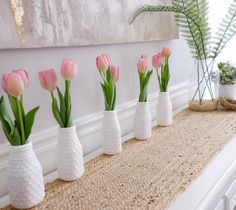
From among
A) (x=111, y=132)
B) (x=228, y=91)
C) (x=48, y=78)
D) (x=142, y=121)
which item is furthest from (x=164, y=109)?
(x=48, y=78)

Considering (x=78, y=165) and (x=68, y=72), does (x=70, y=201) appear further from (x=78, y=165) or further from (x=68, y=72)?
(x=68, y=72)

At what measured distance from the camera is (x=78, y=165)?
0.82m

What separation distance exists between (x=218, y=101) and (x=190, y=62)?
0.33 metres

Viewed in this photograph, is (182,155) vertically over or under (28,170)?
under

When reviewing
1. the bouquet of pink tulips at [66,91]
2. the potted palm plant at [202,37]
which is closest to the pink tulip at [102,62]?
the bouquet of pink tulips at [66,91]

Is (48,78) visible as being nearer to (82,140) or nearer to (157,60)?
(82,140)

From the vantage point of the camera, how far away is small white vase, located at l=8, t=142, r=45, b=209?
2.20ft

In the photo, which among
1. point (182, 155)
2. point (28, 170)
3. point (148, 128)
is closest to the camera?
point (28, 170)

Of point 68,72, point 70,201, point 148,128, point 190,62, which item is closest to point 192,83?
point 190,62

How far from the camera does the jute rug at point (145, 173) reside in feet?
2.34

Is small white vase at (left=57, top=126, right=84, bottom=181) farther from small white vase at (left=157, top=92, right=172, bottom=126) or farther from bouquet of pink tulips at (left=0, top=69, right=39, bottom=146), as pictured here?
small white vase at (left=157, top=92, right=172, bottom=126)

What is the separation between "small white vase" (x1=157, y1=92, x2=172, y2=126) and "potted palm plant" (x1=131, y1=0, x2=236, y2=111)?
32 cm

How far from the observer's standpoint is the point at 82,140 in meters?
1.02

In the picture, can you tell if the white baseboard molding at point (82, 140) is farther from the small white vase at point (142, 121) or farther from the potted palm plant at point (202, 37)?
the potted palm plant at point (202, 37)
